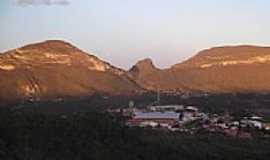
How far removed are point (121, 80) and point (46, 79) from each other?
42.5 feet

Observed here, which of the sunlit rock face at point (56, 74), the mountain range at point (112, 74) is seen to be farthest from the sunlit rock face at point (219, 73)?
the sunlit rock face at point (56, 74)

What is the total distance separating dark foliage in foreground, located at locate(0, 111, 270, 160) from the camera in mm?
22203

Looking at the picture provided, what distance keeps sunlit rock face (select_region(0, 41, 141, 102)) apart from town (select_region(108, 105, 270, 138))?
10.7m

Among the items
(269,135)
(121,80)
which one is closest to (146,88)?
(121,80)

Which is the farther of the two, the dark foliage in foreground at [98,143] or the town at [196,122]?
the town at [196,122]

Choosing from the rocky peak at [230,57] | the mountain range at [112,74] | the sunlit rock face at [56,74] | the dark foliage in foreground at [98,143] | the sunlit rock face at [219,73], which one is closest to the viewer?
the dark foliage in foreground at [98,143]

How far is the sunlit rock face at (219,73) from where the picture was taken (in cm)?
8519

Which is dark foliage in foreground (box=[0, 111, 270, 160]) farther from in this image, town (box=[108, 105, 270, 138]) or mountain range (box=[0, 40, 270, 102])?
mountain range (box=[0, 40, 270, 102])

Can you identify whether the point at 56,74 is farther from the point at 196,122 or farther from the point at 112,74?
the point at 196,122

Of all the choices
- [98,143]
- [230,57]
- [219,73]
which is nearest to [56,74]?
[219,73]

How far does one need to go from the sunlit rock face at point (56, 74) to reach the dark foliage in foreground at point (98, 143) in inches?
939

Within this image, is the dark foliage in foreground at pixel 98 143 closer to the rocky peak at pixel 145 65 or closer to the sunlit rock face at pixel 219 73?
the sunlit rock face at pixel 219 73

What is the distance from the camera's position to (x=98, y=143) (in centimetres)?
2503

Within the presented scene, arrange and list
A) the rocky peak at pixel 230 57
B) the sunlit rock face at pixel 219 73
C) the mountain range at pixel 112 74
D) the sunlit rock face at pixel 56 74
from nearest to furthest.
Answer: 1. the sunlit rock face at pixel 56 74
2. the mountain range at pixel 112 74
3. the sunlit rock face at pixel 219 73
4. the rocky peak at pixel 230 57
